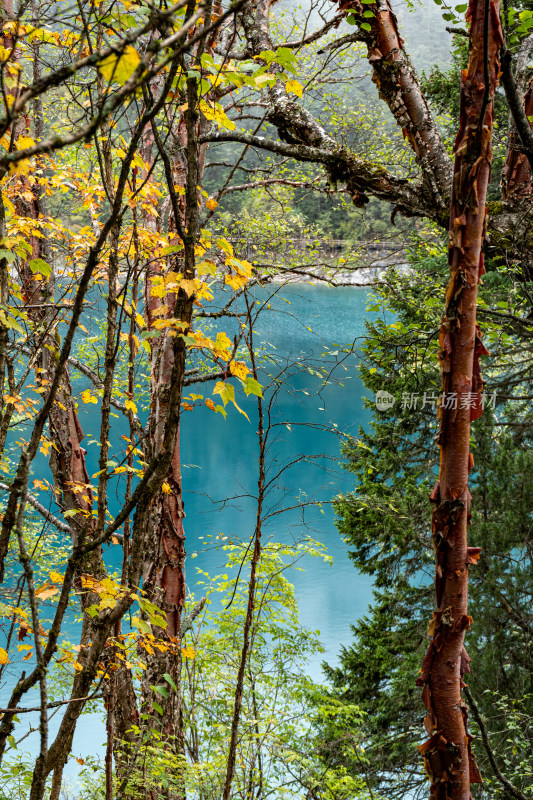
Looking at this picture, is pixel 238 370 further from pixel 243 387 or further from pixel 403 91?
pixel 403 91

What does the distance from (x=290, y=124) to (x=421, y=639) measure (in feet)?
19.6

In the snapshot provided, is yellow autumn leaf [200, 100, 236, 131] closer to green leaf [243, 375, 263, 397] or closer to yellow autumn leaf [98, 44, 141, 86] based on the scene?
green leaf [243, 375, 263, 397]

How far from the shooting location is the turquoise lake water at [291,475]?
29.5 ft

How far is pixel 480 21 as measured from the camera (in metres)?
1.15

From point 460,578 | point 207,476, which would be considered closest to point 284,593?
point 460,578

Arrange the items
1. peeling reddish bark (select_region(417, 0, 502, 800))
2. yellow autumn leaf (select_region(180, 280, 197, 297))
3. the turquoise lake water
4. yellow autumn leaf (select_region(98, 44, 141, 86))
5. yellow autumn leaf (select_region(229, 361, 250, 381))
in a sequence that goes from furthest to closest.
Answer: the turquoise lake water < yellow autumn leaf (select_region(229, 361, 250, 381)) < yellow autumn leaf (select_region(180, 280, 197, 297)) < peeling reddish bark (select_region(417, 0, 502, 800)) < yellow autumn leaf (select_region(98, 44, 141, 86))

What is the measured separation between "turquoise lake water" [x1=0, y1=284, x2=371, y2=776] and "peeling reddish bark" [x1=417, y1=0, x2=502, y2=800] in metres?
3.46

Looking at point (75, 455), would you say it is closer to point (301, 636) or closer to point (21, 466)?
point (301, 636)

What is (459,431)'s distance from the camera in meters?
1.16

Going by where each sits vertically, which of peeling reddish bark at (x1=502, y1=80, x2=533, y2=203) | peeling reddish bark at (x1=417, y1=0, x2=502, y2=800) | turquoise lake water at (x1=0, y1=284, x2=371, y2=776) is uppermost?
turquoise lake water at (x1=0, y1=284, x2=371, y2=776)

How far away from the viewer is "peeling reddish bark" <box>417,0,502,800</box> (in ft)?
3.71

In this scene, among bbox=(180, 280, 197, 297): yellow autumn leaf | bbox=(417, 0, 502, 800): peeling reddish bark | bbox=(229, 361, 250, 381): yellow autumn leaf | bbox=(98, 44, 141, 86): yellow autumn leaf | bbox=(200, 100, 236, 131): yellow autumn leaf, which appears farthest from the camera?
bbox=(200, 100, 236, 131): yellow autumn leaf

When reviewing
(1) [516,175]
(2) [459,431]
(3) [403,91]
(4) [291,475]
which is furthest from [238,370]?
(4) [291,475]

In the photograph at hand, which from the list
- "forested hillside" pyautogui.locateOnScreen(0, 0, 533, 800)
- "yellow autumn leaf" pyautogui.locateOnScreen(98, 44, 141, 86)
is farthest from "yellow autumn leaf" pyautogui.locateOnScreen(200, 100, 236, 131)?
"yellow autumn leaf" pyautogui.locateOnScreen(98, 44, 141, 86)
